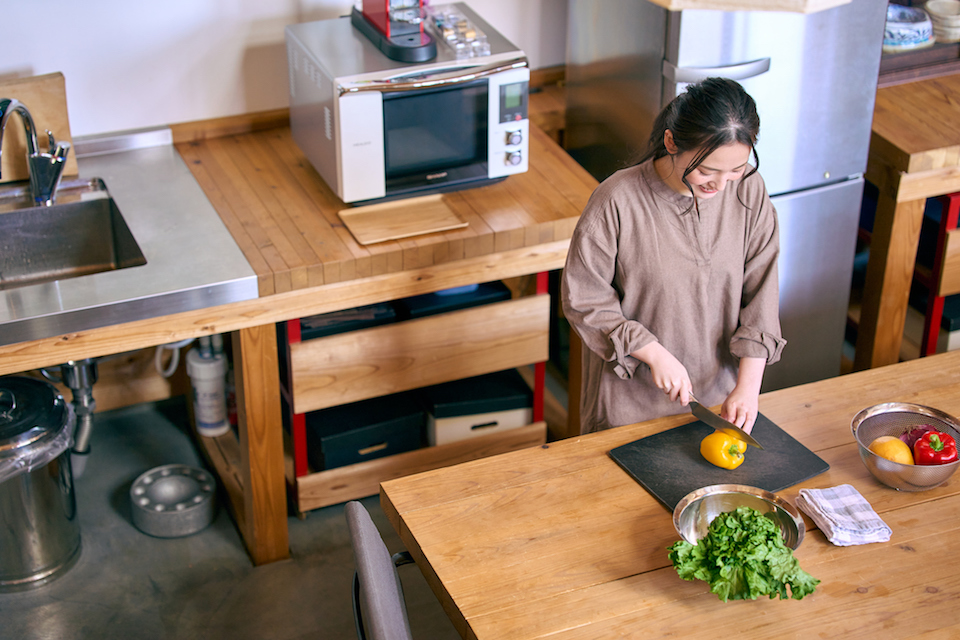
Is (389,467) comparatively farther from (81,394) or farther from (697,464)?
(697,464)

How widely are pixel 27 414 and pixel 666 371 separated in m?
1.44

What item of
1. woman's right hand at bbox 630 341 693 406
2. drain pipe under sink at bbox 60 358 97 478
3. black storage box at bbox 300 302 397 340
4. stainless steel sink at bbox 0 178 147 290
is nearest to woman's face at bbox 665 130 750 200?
woman's right hand at bbox 630 341 693 406

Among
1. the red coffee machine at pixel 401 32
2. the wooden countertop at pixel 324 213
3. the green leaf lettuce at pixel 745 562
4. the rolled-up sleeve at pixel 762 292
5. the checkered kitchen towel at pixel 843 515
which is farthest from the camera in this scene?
the red coffee machine at pixel 401 32

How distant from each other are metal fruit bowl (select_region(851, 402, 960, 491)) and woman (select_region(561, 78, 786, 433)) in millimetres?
189

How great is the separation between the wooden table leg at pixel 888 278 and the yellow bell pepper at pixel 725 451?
4.14 feet

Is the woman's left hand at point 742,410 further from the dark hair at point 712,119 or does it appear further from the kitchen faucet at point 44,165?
the kitchen faucet at point 44,165

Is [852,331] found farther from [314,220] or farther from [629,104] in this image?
[314,220]

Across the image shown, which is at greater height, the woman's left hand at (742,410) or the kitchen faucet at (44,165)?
the kitchen faucet at (44,165)

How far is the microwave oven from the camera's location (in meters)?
2.26

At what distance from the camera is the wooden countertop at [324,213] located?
221 centimetres

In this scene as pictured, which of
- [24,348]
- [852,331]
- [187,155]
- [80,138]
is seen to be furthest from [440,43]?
[852,331]

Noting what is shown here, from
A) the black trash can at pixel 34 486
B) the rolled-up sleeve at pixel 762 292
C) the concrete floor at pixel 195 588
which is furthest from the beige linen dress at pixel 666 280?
the black trash can at pixel 34 486

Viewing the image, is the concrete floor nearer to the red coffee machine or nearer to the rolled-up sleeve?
the rolled-up sleeve

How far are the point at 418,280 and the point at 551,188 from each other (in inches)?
17.6
